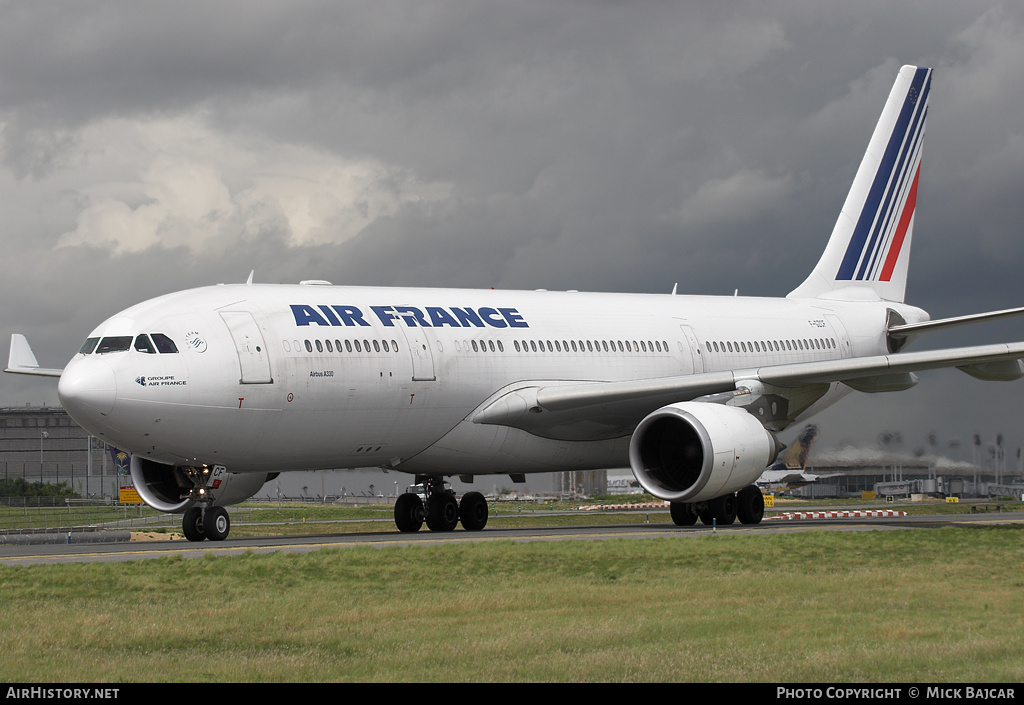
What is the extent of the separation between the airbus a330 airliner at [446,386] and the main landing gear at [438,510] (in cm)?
4

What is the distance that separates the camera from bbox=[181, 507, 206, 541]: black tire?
20.7m

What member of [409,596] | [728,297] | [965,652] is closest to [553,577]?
[409,596]

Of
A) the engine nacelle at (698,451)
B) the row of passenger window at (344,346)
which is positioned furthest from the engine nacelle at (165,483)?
the engine nacelle at (698,451)

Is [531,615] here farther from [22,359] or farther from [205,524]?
[22,359]

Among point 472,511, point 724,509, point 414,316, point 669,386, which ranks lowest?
point 724,509

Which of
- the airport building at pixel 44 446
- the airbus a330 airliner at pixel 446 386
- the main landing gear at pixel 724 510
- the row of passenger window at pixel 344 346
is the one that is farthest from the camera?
the airport building at pixel 44 446

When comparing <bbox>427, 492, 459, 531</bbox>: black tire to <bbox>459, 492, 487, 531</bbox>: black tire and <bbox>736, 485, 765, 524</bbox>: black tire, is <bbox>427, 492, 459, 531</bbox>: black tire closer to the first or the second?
<bbox>459, 492, 487, 531</bbox>: black tire

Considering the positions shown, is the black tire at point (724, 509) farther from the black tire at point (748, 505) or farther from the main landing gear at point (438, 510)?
the main landing gear at point (438, 510)

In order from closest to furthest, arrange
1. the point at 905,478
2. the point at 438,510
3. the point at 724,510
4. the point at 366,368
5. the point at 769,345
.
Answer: the point at 366,368 < the point at 724,510 < the point at 438,510 < the point at 769,345 < the point at 905,478

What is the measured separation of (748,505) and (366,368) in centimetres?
834

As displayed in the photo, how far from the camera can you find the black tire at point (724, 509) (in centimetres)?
2397

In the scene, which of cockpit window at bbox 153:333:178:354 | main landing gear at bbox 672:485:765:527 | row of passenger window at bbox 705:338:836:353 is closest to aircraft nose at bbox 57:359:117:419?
cockpit window at bbox 153:333:178:354

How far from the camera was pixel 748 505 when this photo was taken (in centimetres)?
2473

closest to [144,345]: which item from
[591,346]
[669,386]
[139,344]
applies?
[139,344]
